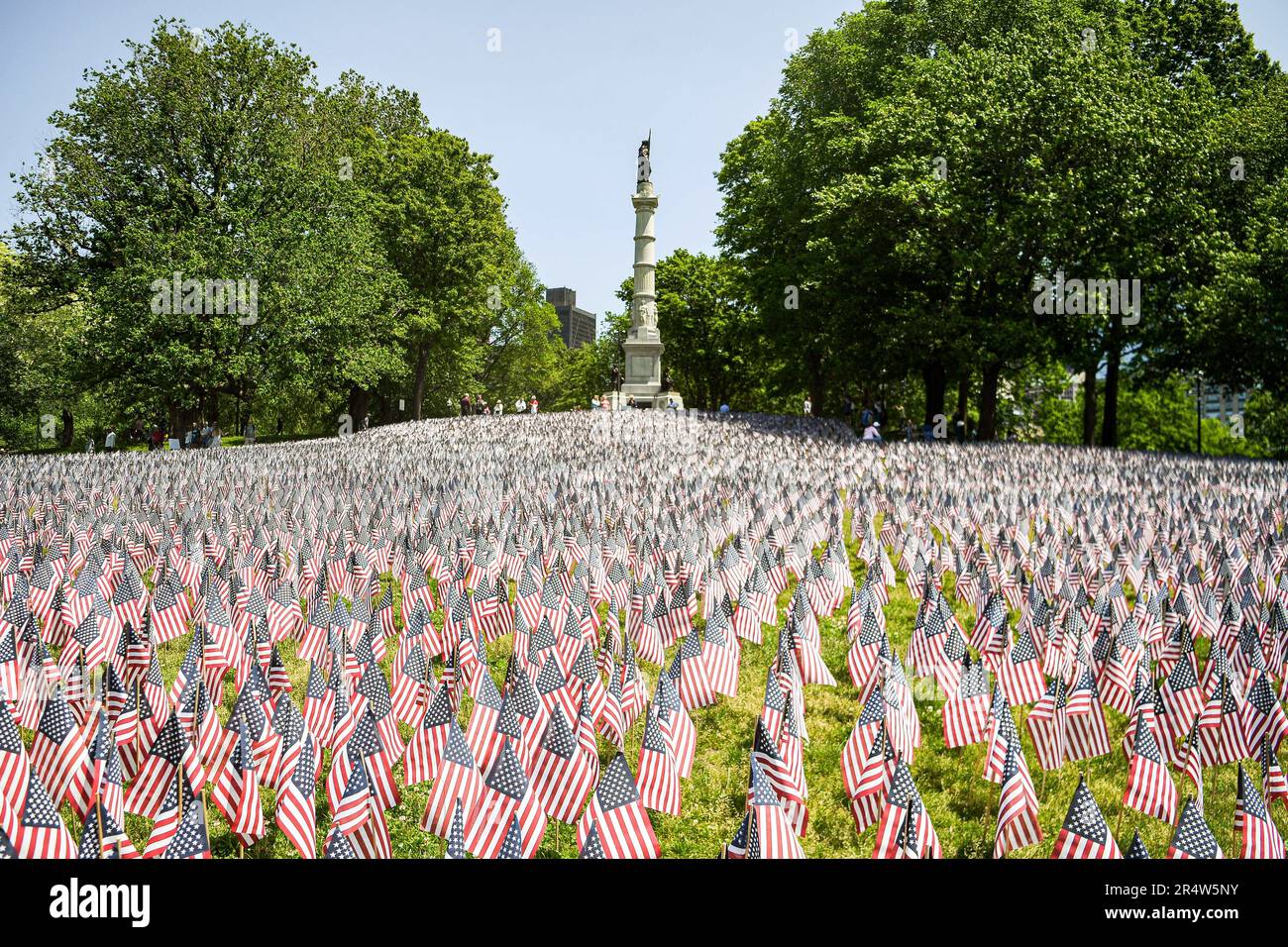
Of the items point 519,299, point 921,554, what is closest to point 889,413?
point 519,299

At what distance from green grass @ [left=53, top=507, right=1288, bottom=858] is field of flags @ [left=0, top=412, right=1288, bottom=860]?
0.02 meters

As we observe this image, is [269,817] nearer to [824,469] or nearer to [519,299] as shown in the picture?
[824,469]

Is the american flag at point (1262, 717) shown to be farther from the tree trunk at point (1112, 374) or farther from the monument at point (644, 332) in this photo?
the monument at point (644, 332)

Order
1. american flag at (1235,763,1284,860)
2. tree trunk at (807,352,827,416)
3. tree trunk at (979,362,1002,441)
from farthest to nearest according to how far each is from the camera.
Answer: tree trunk at (807,352,827,416)
tree trunk at (979,362,1002,441)
american flag at (1235,763,1284,860)

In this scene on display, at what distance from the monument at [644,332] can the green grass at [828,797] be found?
1395 inches

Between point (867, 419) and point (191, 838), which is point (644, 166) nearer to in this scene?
point (867, 419)

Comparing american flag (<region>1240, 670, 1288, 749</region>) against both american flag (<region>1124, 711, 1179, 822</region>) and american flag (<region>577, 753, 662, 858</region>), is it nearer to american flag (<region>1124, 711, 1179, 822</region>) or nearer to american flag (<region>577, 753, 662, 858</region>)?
american flag (<region>1124, 711, 1179, 822</region>)

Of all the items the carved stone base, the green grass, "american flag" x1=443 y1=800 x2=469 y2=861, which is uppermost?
the carved stone base

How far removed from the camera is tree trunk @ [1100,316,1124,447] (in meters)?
28.5

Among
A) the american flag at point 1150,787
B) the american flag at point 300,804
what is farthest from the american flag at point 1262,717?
the american flag at point 300,804

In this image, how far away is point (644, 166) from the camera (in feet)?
149

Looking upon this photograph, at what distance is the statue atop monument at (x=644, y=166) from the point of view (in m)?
45.2

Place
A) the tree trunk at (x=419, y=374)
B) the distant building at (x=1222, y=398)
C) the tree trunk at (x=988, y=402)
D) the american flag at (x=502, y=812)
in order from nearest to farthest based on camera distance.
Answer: the american flag at (x=502, y=812)
the distant building at (x=1222, y=398)
the tree trunk at (x=988, y=402)
the tree trunk at (x=419, y=374)

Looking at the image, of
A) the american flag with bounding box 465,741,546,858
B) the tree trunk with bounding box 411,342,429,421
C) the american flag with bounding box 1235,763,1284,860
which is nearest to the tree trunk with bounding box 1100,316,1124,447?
the american flag with bounding box 1235,763,1284,860
